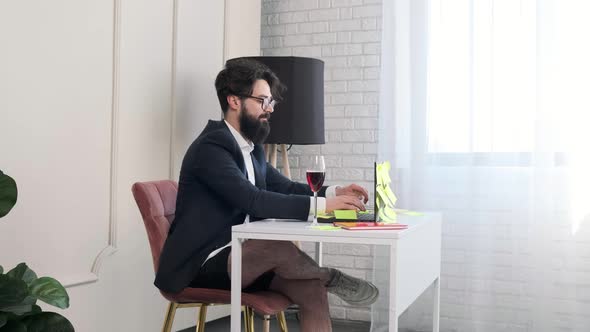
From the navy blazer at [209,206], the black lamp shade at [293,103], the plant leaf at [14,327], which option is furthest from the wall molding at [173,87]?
the plant leaf at [14,327]

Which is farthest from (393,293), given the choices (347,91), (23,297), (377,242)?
(347,91)

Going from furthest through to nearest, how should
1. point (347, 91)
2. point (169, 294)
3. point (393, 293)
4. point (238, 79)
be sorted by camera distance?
point (347, 91) < point (238, 79) < point (169, 294) < point (393, 293)

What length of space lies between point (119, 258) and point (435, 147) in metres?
1.80

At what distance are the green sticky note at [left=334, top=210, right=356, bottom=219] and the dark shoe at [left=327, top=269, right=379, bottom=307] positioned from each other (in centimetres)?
19

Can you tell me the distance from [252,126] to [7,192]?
3.34ft

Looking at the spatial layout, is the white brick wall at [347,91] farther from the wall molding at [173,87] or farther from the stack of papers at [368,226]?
the stack of papers at [368,226]

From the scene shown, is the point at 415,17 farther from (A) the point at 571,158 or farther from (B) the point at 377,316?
(B) the point at 377,316

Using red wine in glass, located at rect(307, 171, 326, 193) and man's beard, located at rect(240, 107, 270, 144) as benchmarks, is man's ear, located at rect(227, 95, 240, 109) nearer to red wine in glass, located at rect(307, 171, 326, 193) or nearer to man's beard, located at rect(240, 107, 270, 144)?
man's beard, located at rect(240, 107, 270, 144)

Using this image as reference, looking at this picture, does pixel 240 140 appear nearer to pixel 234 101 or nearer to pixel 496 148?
pixel 234 101

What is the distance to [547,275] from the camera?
3.66 meters

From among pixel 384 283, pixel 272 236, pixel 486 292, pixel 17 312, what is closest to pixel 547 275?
pixel 486 292

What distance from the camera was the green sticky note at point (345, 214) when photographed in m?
2.28

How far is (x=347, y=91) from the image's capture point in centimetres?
423

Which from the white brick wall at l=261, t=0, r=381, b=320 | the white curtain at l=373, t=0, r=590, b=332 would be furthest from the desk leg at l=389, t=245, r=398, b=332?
the white brick wall at l=261, t=0, r=381, b=320
